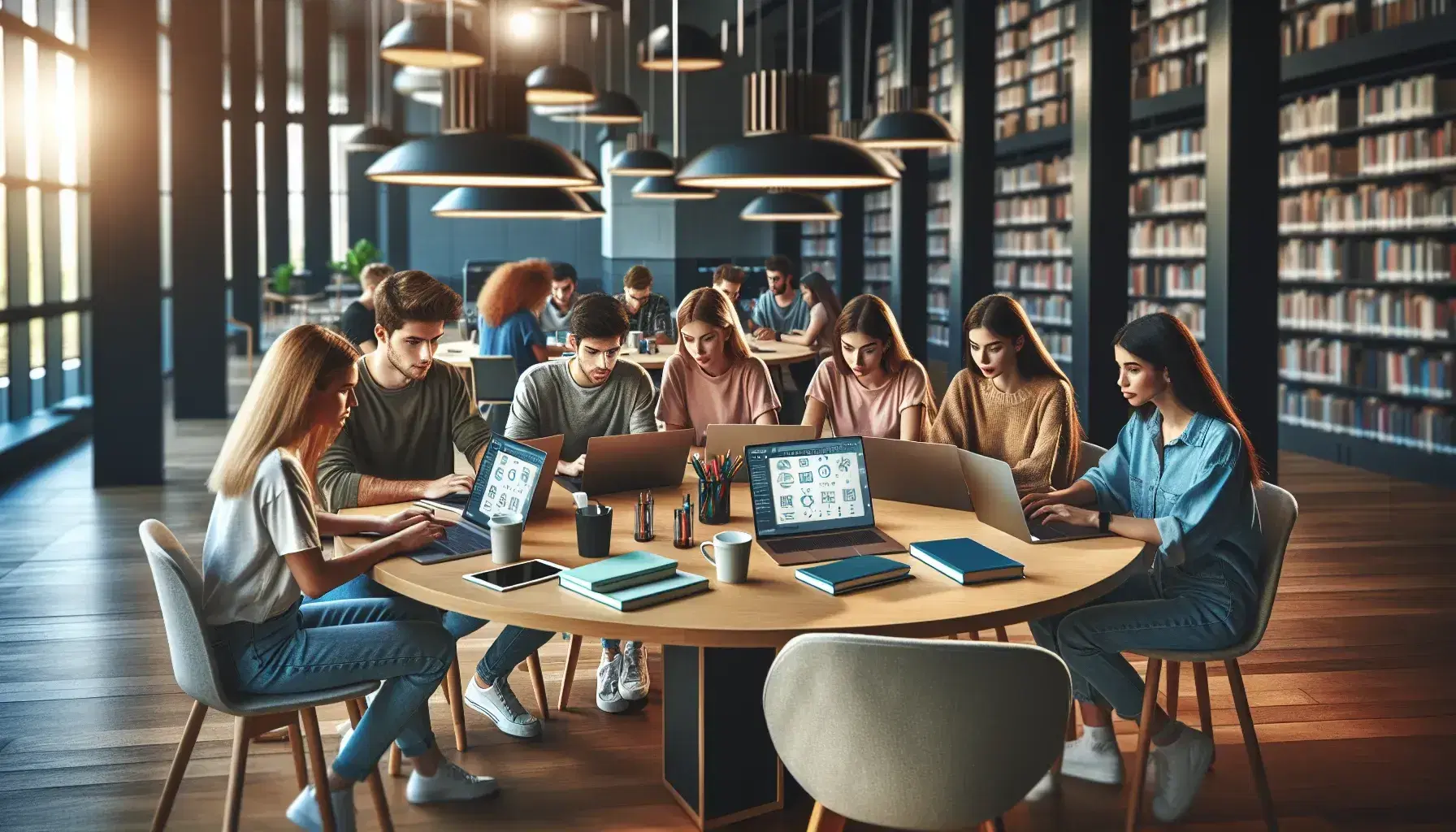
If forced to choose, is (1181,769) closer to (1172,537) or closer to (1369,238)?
(1172,537)

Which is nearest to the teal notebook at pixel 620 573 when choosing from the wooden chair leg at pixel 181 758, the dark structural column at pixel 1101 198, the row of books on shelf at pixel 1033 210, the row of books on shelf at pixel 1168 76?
the wooden chair leg at pixel 181 758

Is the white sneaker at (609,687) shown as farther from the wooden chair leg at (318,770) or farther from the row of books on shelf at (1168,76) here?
the row of books on shelf at (1168,76)

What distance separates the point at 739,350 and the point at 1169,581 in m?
1.82

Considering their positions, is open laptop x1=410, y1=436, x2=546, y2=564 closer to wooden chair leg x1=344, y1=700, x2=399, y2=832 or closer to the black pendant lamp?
wooden chair leg x1=344, y1=700, x2=399, y2=832

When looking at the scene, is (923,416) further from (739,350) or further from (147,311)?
(147,311)

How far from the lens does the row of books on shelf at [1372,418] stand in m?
7.04

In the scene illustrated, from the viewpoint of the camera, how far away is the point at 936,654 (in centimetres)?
184

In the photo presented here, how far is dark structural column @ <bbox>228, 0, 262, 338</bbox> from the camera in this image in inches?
475

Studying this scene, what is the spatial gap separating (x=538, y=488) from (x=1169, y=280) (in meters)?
7.32

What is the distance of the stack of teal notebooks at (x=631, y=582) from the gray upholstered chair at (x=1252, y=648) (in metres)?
1.03

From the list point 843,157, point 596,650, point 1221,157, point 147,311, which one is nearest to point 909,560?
point 843,157

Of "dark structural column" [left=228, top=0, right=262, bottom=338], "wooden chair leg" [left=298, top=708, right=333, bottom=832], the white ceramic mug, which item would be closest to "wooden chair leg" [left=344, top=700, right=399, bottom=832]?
"wooden chair leg" [left=298, top=708, right=333, bottom=832]

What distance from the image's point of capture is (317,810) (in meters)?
2.64

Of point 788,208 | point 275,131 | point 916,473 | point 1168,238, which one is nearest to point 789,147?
point 916,473
